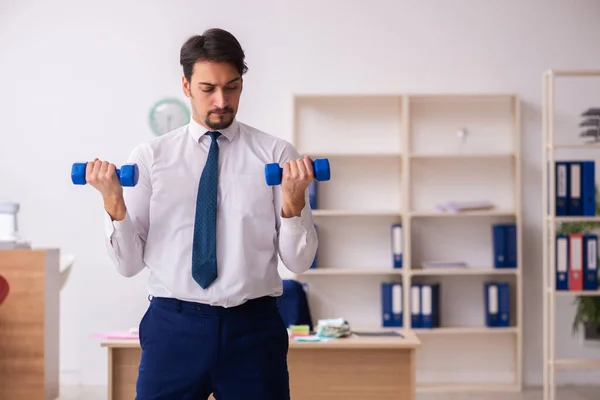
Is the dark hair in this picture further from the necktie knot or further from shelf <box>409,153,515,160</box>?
shelf <box>409,153,515,160</box>

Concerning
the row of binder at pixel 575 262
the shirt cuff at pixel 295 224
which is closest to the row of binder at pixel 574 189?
the row of binder at pixel 575 262

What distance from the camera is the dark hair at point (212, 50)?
2.04 meters

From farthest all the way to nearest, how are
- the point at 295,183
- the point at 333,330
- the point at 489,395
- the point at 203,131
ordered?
1. the point at 489,395
2. the point at 333,330
3. the point at 203,131
4. the point at 295,183

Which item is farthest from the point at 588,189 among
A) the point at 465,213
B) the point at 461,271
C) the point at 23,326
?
the point at 23,326

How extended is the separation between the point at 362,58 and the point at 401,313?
5.97 feet

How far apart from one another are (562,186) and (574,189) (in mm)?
76

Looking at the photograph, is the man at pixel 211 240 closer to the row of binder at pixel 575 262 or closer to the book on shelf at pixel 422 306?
the row of binder at pixel 575 262

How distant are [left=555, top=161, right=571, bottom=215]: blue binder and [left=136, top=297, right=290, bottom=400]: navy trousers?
347 centimetres

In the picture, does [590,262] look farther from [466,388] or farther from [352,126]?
[352,126]

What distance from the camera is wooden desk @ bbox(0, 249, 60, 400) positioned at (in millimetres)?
4234

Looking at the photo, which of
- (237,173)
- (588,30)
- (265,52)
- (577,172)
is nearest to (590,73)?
(577,172)

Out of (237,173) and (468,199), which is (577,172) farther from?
(237,173)

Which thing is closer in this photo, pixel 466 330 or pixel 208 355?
pixel 208 355

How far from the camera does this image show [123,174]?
1954 mm
